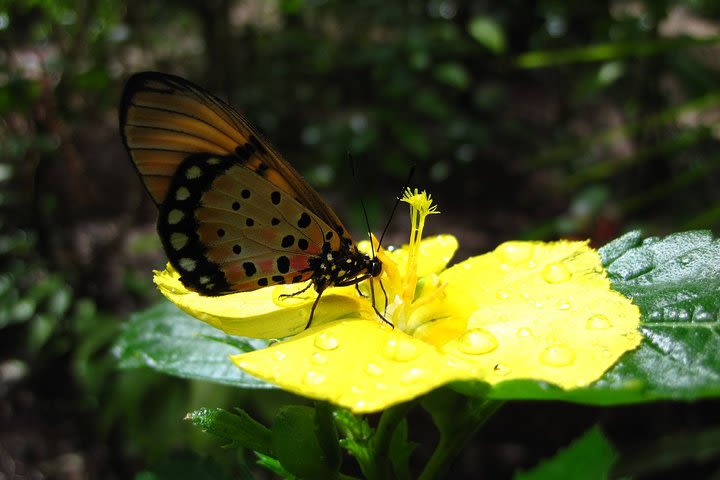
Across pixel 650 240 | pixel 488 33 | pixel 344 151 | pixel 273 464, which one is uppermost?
pixel 488 33

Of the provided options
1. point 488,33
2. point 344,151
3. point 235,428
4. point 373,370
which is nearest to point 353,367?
point 373,370

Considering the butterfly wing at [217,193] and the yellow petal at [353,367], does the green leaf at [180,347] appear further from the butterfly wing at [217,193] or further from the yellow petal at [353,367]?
the yellow petal at [353,367]

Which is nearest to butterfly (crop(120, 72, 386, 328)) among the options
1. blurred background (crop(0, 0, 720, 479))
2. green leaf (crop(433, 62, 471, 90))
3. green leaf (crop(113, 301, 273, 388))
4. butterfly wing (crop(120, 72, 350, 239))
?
butterfly wing (crop(120, 72, 350, 239))

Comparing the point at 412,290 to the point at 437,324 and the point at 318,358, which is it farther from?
the point at 318,358

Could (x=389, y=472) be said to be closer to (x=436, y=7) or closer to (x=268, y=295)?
(x=268, y=295)

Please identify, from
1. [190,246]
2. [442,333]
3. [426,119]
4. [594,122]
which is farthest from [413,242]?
[594,122]

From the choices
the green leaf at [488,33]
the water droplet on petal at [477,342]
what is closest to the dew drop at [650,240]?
the water droplet on petal at [477,342]
